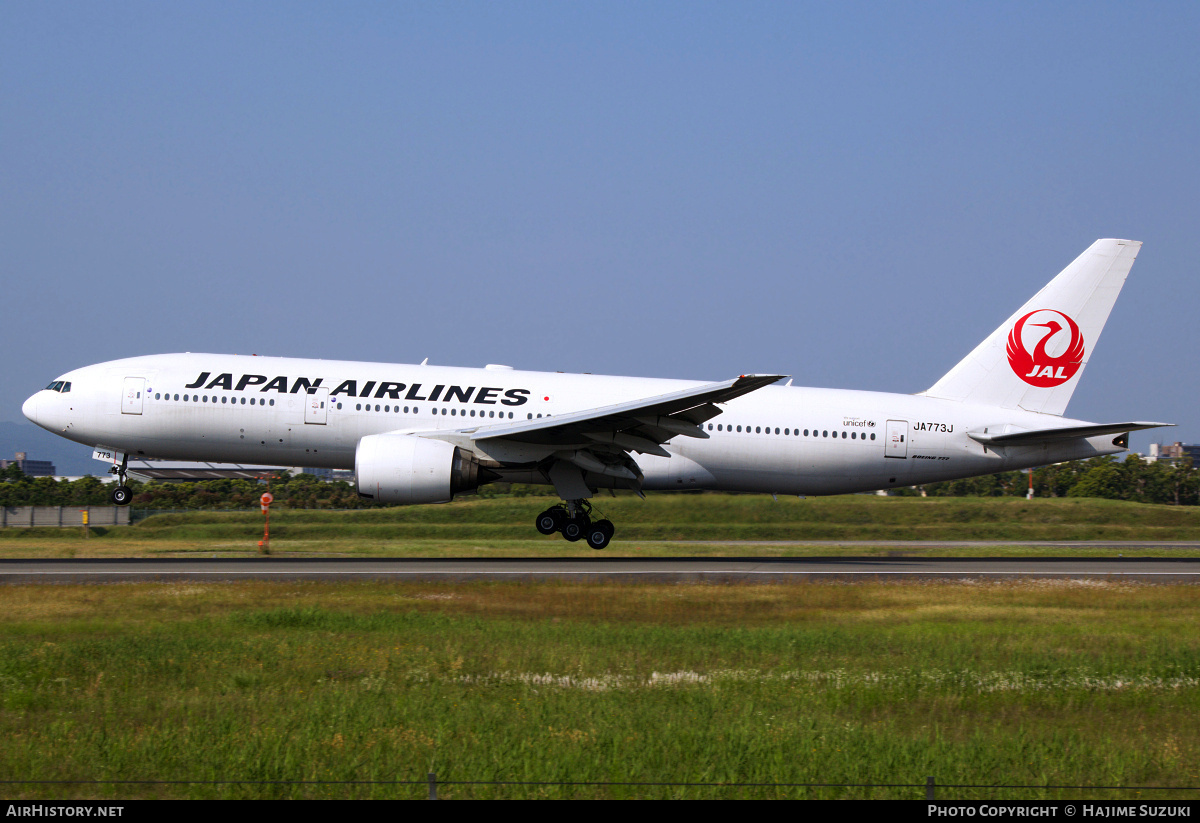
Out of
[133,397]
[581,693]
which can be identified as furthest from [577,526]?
[581,693]

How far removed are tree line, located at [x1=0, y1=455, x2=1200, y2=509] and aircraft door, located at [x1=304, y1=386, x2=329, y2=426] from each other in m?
21.8

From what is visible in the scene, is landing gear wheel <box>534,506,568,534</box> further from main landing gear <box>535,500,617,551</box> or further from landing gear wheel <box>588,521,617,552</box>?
landing gear wheel <box>588,521,617,552</box>

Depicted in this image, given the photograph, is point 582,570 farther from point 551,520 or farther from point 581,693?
point 581,693

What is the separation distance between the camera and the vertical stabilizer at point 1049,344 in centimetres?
2647

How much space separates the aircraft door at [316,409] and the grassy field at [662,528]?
496 centimetres

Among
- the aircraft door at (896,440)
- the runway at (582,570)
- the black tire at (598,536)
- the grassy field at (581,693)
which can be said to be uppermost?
the aircraft door at (896,440)

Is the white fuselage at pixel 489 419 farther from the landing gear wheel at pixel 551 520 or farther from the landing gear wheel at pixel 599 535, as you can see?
the landing gear wheel at pixel 599 535

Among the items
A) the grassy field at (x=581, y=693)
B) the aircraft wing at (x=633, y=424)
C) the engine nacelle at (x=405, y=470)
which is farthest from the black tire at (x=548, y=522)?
the grassy field at (x=581, y=693)

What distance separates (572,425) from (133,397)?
35.6 feet

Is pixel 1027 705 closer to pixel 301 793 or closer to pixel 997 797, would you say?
pixel 997 797

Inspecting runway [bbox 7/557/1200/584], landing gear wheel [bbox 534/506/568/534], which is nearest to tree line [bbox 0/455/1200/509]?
landing gear wheel [bbox 534/506/568/534]

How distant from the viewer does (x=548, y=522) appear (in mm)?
24469

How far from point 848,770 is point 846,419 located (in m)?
18.6

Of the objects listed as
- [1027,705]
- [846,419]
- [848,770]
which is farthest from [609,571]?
[848,770]
